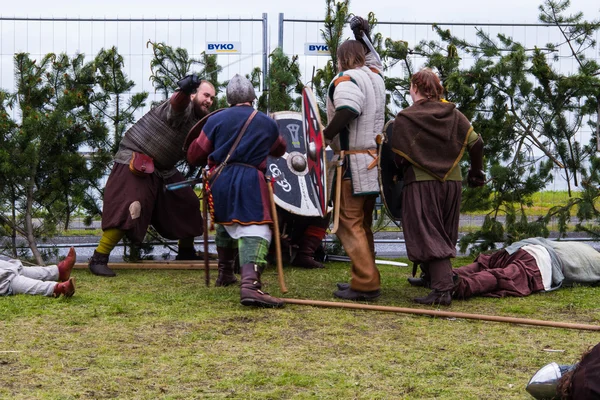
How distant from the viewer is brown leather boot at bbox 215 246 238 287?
5.93m

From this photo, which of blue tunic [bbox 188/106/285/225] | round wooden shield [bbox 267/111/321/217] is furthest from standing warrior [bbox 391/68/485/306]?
round wooden shield [bbox 267/111/321/217]

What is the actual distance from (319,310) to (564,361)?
159cm

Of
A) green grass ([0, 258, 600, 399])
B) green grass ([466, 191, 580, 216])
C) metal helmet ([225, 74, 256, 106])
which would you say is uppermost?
metal helmet ([225, 74, 256, 106])

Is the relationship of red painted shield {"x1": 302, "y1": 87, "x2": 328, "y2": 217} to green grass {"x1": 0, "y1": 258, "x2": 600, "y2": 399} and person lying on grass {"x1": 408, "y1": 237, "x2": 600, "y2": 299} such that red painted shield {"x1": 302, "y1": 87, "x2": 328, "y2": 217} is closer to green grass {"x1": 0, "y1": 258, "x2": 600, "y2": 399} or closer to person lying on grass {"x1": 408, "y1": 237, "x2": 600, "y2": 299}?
green grass {"x1": 0, "y1": 258, "x2": 600, "y2": 399}

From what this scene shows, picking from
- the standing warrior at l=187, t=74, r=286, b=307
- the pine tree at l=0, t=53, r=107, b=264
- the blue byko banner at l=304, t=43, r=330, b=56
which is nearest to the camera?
A: the standing warrior at l=187, t=74, r=286, b=307

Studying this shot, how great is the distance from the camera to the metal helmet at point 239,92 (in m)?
5.43

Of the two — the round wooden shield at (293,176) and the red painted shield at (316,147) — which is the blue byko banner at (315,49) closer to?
the round wooden shield at (293,176)

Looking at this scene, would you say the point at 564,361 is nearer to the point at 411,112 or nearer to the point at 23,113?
the point at 411,112

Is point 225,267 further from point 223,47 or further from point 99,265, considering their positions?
point 223,47

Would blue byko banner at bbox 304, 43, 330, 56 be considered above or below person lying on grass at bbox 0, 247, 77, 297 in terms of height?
above

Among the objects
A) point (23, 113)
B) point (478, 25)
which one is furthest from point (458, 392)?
point (478, 25)

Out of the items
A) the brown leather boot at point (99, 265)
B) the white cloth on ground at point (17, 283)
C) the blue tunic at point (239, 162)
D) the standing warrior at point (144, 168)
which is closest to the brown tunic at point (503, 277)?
the blue tunic at point (239, 162)

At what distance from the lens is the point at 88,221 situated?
7.47 m

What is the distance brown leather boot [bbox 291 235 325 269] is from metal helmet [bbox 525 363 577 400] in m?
4.13
